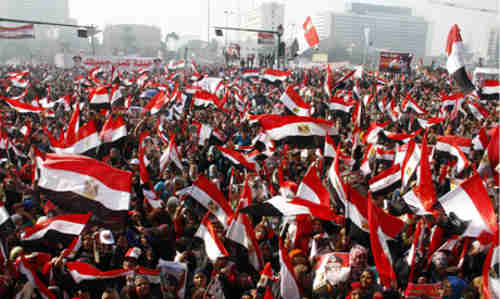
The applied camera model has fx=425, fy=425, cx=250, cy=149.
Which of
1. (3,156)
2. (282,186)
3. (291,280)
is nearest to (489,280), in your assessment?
(291,280)

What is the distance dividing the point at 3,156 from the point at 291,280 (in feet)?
23.9

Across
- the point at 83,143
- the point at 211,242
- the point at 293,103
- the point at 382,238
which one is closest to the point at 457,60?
the point at 293,103

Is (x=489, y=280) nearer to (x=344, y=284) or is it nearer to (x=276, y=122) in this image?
(x=344, y=284)

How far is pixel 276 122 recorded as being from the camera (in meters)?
8.67

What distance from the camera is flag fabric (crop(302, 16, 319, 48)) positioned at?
61.2ft

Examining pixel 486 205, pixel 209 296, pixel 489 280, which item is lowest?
pixel 209 296

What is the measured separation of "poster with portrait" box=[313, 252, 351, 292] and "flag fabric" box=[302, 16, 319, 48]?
15.1 m

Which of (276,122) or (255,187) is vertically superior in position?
(276,122)

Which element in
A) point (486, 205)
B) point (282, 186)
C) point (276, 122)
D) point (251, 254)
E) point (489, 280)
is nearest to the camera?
point (489, 280)

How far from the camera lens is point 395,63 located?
32688mm

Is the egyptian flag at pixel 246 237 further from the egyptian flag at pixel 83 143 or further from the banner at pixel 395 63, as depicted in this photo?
the banner at pixel 395 63

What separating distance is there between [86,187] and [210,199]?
162cm

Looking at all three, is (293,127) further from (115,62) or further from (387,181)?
(115,62)

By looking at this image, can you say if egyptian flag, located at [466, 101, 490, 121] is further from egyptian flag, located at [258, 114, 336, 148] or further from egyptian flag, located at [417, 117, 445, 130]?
egyptian flag, located at [258, 114, 336, 148]
